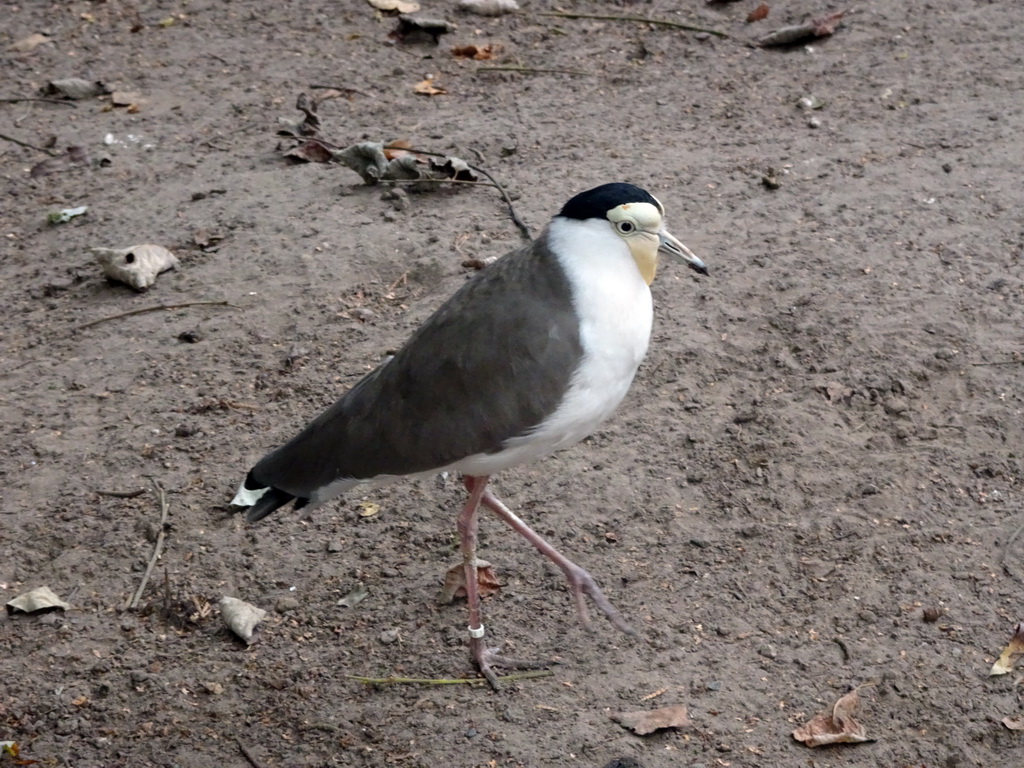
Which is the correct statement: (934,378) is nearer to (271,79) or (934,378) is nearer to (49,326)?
(49,326)

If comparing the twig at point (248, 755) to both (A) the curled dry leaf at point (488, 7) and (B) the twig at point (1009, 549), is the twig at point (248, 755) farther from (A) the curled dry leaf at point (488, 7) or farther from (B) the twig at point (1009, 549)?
(A) the curled dry leaf at point (488, 7)

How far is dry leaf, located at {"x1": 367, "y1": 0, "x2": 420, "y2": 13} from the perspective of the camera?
7723mm

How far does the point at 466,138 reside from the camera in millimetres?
6461

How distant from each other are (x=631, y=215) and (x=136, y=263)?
9.61 ft

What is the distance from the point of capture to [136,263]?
5.49 m

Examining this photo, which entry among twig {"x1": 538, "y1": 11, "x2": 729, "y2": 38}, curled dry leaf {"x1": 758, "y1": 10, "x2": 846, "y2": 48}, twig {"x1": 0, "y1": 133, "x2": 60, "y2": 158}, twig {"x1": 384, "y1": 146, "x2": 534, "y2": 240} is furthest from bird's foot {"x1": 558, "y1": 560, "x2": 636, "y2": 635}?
twig {"x1": 538, "y1": 11, "x2": 729, "y2": 38}

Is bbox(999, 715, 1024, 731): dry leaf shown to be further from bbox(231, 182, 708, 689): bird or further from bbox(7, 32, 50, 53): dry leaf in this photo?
bbox(7, 32, 50, 53): dry leaf

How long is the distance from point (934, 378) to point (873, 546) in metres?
0.97

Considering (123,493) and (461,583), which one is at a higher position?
(461,583)

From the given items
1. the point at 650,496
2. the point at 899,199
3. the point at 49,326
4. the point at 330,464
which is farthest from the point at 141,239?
the point at 899,199

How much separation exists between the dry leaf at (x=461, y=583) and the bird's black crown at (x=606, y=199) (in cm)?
133

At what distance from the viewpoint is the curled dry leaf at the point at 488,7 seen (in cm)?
763

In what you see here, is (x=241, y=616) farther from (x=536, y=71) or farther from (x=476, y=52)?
(x=476, y=52)

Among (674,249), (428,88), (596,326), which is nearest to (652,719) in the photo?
(596,326)
